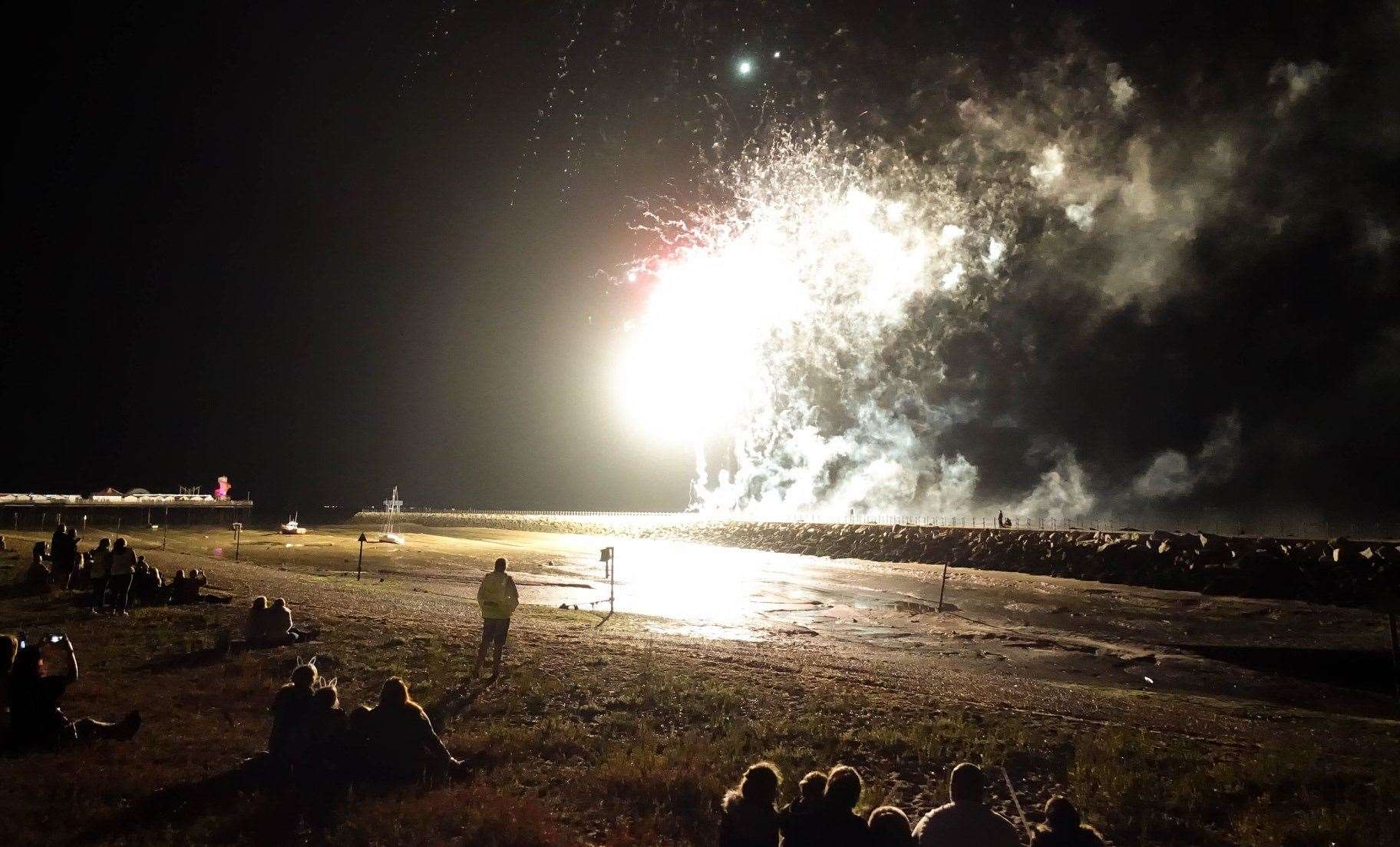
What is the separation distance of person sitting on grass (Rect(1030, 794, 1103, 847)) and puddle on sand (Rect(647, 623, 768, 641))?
56.6 ft

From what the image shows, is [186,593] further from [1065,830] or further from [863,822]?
[1065,830]

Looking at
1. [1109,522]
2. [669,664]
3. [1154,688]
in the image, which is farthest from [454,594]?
[1109,522]

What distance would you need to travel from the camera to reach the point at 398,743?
377 inches

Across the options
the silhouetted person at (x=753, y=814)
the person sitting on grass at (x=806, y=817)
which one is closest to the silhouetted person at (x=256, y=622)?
the silhouetted person at (x=753, y=814)

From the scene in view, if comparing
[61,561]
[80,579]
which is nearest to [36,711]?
[80,579]

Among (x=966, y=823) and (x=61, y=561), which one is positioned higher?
(x=966, y=823)

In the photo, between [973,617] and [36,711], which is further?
[973,617]

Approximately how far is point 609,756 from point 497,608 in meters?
5.38

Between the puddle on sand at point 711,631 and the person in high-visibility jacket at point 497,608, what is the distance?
856cm

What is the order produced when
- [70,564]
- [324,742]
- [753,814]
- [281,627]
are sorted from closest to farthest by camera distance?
[753,814]
[324,742]
[281,627]
[70,564]

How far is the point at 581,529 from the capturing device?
3750 inches

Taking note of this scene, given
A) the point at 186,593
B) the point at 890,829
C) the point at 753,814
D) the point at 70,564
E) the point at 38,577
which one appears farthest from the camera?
the point at 70,564

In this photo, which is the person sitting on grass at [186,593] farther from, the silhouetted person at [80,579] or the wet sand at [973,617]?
the wet sand at [973,617]

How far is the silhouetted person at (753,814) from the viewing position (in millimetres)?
6727
